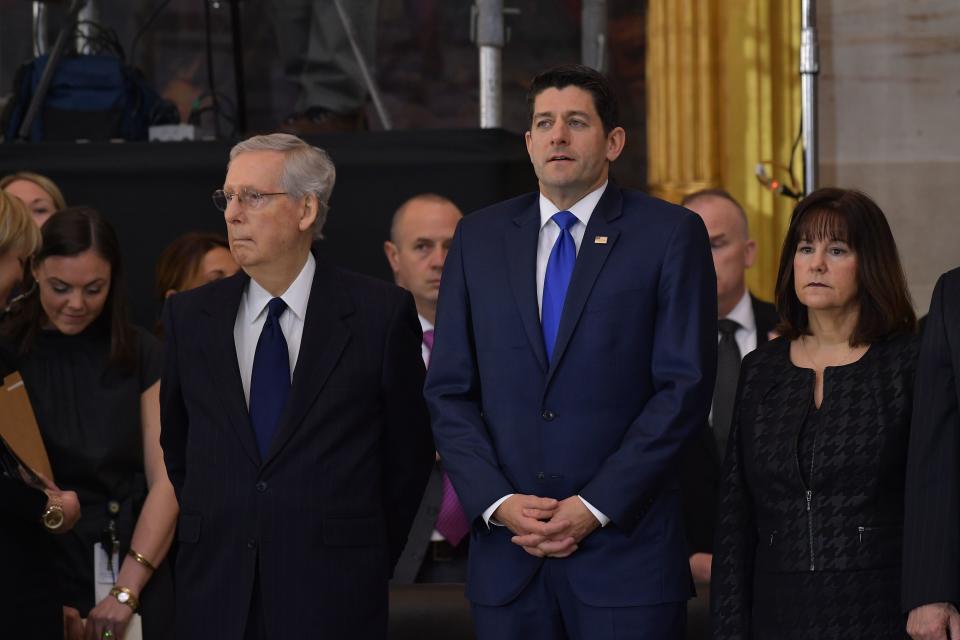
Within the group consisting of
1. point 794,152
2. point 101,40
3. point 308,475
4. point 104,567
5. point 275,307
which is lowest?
point 104,567

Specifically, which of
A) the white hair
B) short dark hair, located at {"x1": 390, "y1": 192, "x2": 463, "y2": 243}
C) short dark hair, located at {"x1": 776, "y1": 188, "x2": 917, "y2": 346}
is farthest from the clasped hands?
short dark hair, located at {"x1": 390, "y1": 192, "x2": 463, "y2": 243}

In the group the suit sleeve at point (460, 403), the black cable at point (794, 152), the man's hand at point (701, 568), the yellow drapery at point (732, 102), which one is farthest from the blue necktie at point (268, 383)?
the yellow drapery at point (732, 102)

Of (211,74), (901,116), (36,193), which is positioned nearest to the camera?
(36,193)

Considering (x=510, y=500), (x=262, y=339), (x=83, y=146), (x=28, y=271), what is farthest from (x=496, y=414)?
(x=83, y=146)

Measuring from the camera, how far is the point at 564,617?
3.34 metres

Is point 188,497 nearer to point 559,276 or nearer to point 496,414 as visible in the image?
point 496,414

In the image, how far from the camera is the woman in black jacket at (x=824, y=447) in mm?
3412

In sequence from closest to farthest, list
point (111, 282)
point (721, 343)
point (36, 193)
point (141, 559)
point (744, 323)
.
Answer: point (141, 559), point (111, 282), point (721, 343), point (744, 323), point (36, 193)

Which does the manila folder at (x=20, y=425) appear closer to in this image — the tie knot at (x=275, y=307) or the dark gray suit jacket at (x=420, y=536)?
the tie knot at (x=275, y=307)

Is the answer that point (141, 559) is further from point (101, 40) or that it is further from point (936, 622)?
point (101, 40)

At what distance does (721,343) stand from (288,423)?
184cm

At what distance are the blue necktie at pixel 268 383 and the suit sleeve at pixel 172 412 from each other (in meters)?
0.24

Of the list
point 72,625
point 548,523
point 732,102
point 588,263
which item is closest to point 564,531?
point 548,523

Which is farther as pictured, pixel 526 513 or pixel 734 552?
pixel 734 552
